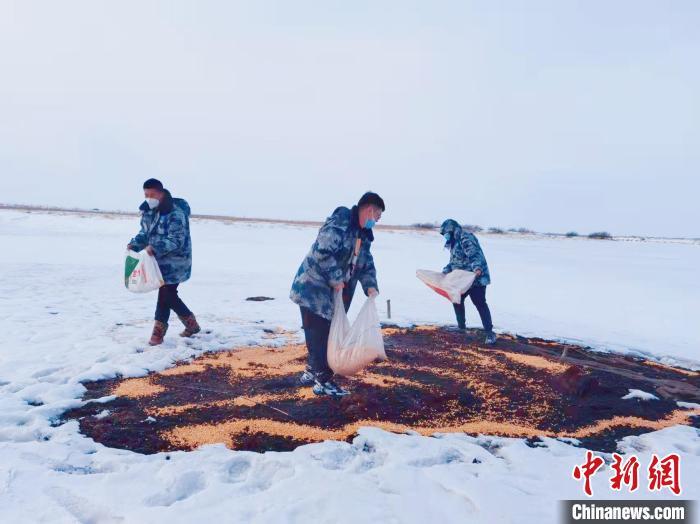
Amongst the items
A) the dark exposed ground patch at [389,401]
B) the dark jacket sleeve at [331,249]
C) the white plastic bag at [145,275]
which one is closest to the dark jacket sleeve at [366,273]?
the dark jacket sleeve at [331,249]

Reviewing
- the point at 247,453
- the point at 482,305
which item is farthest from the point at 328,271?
the point at 482,305

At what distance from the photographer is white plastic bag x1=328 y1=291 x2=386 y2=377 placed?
Answer: 4051 mm

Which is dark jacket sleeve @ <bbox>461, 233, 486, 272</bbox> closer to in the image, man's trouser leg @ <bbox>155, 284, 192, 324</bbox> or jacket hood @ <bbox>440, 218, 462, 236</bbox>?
jacket hood @ <bbox>440, 218, 462, 236</bbox>

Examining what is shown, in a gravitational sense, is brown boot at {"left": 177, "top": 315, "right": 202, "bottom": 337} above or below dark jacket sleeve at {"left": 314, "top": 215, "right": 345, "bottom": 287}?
below

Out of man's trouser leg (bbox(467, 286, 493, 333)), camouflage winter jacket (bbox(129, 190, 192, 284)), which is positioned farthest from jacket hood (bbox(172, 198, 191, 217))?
man's trouser leg (bbox(467, 286, 493, 333))

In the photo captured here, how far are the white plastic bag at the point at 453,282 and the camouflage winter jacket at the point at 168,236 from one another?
10.2 feet

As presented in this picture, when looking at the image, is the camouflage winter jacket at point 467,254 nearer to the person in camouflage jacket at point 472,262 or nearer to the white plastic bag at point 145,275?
the person in camouflage jacket at point 472,262

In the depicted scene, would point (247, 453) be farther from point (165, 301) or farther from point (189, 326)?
point (189, 326)

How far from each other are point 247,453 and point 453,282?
A: 14.0ft

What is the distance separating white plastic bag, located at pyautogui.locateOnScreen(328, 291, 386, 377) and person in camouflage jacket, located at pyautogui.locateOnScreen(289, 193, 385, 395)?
89mm

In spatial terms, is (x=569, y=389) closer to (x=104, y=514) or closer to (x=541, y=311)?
(x=104, y=514)

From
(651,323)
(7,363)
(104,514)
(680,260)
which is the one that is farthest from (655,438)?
(680,260)

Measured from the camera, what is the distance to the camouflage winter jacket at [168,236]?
545 centimetres

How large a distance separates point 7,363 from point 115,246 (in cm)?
1616
